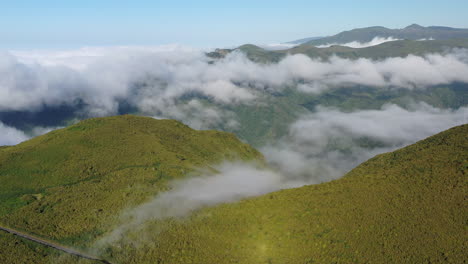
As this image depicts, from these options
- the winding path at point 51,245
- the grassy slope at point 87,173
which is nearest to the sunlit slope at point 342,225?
the winding path at point 51,245

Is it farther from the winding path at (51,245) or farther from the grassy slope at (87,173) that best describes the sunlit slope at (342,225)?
the grassy slope at (87,173)

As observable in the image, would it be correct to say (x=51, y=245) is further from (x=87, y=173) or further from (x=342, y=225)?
(x=342, y=225)

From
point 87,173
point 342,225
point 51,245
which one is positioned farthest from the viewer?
point 87,173

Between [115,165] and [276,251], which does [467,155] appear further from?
[115,165]

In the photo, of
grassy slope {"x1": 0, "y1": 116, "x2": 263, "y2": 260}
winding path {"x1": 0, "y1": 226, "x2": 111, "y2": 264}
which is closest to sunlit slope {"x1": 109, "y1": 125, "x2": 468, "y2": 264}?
winding path {"x1": 0, "y1": 226, "x2": 111, "y2": 264}

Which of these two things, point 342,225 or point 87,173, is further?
point 87,173

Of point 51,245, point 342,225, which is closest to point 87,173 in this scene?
point 51,245

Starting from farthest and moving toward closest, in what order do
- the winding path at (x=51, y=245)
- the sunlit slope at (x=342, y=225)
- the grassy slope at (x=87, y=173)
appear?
the grassy slope at (x=87, y=173)
the winding path at (x=51, y=245)
the sunlit slope at (x=342, y=225)

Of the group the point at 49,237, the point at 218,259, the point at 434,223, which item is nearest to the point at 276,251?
the point at 218,259
